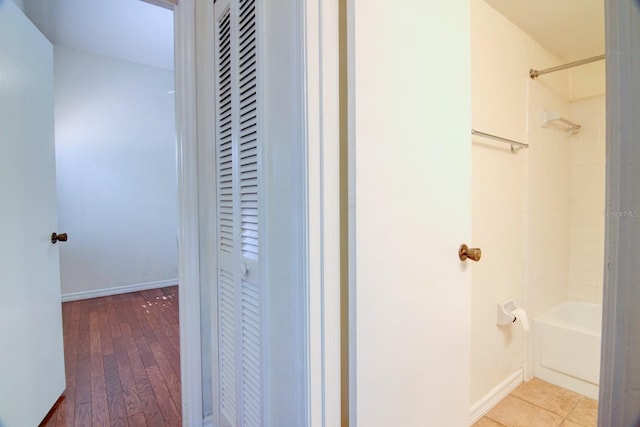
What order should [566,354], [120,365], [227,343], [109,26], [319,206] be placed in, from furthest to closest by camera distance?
[109,26], [120,365], [566,354], [227,343], [319,206]

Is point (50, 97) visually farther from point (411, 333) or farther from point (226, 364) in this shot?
point (411, 333)

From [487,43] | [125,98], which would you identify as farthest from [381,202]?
[125,98]

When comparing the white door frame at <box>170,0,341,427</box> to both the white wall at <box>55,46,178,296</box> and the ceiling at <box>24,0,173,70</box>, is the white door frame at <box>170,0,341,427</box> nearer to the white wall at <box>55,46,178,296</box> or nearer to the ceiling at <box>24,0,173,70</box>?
the ceiling at <box>24,0,173,70</box>

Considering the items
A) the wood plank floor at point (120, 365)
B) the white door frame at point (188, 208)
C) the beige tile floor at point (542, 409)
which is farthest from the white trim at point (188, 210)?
the beige tile floor at point (542, 409)

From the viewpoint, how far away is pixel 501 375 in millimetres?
1802

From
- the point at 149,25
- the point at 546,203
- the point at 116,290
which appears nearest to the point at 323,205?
the point at 546,203

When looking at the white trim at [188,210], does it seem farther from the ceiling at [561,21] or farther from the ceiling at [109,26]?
the ceiling at [561,21]

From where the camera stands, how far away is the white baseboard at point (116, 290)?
3.28 metres

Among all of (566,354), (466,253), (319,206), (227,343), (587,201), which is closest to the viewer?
(319,206)

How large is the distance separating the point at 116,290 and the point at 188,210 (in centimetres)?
295

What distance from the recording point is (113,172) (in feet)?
11.4

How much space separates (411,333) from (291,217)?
0.54 metres

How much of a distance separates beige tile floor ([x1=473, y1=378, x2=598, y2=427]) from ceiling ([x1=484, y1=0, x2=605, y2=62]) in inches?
86.7

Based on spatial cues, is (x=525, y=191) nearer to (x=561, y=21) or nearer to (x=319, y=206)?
(x=561, y=21)
